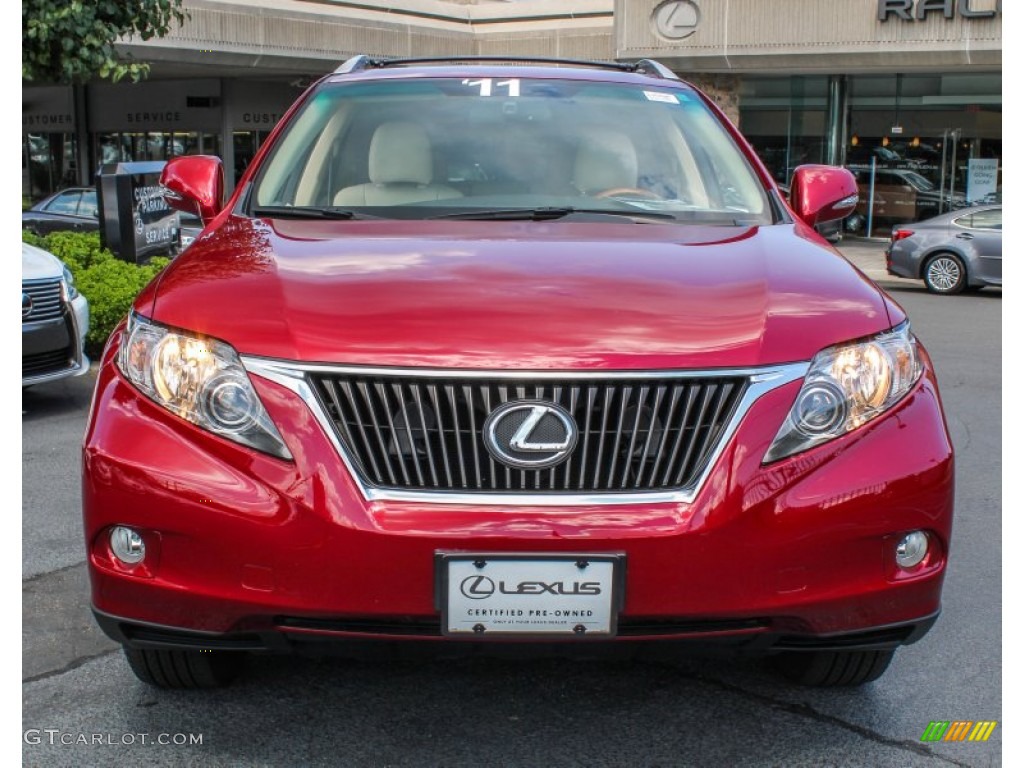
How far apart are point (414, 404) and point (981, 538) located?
3.31 m

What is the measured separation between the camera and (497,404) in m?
2.61

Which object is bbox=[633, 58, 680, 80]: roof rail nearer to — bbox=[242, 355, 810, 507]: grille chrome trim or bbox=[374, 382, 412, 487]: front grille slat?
bbox=[242, 355, 810, 507]: grille chrome trim

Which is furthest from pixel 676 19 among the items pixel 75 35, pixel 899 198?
pixel 75 35

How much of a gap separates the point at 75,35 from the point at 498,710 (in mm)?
8817

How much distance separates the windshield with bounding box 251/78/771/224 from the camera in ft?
12.6

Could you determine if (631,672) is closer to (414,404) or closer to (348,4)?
(414,404)

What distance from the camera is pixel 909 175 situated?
2706 cm

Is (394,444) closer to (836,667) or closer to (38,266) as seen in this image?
(836,667)

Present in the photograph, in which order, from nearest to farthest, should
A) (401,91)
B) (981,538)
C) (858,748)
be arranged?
1. (858,748)
2. (401,91)
3. (981,538)

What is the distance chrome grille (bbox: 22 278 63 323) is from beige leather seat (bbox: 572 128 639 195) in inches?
180

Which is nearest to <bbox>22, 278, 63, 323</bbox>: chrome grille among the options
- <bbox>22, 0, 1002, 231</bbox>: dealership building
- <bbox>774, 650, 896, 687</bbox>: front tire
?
<bbox>774, 650, 896, 687</bbox>: front tire

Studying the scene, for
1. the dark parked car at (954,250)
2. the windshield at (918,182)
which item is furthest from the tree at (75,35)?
the windshield at (918,182)

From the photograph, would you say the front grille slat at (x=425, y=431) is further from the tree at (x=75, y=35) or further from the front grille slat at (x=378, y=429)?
the tree at (x=75, y=35)
